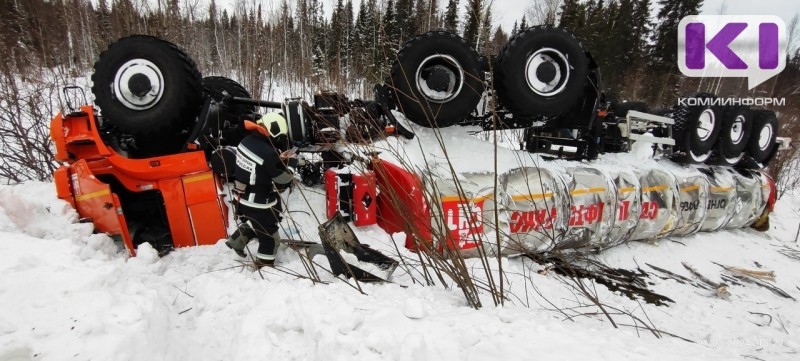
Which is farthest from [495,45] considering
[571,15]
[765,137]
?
[571,15]

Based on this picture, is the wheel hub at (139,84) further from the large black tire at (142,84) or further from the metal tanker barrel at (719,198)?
the metal tanker barrel at (719,198)

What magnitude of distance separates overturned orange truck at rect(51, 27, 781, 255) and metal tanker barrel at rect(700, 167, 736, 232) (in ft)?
0.52

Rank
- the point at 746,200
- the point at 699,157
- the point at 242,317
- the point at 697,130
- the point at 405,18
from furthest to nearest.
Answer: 1. the point at 405,18
2. the point at 746,200
3. the point at 699,157
4. the point at 697,130
5. the point at 242,317

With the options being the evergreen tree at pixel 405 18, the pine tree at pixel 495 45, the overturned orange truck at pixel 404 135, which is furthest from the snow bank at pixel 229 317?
the evergreen tree at pixel 405 18

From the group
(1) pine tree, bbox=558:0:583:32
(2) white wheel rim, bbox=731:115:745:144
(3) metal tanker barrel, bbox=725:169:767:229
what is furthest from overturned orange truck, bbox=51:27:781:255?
(1) pine tree, bbox=558:0:583:32

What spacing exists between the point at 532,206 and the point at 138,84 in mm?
4193

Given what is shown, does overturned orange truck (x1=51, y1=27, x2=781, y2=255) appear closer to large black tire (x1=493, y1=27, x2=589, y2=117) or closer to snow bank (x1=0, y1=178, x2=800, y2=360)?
large black tire (x1=493, y1=27, x2=589, y2=117)

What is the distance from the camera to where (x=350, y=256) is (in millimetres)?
3303

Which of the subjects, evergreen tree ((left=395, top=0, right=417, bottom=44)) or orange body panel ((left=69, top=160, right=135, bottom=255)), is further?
evergreen tree ((left=395, top=0, right=417, bottom=44))

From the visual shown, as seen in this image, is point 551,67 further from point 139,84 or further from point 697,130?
point 139,84

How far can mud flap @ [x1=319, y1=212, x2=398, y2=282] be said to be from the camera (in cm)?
285

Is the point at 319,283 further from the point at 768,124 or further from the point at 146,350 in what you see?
the point at 768,124

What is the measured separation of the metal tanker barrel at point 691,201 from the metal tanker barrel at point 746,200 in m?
0.88

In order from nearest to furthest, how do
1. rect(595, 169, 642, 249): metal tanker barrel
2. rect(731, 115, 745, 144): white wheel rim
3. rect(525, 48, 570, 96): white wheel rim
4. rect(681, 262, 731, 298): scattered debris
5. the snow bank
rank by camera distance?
the snow bank, rect(525, 48, 570, 96): white wheel rim, rect(681, 262, 731, 298): scattered debris, rect(595, 169, 642, 249): metal tanker barrel, rect(731, 115, 745, 144): white wheel rim
